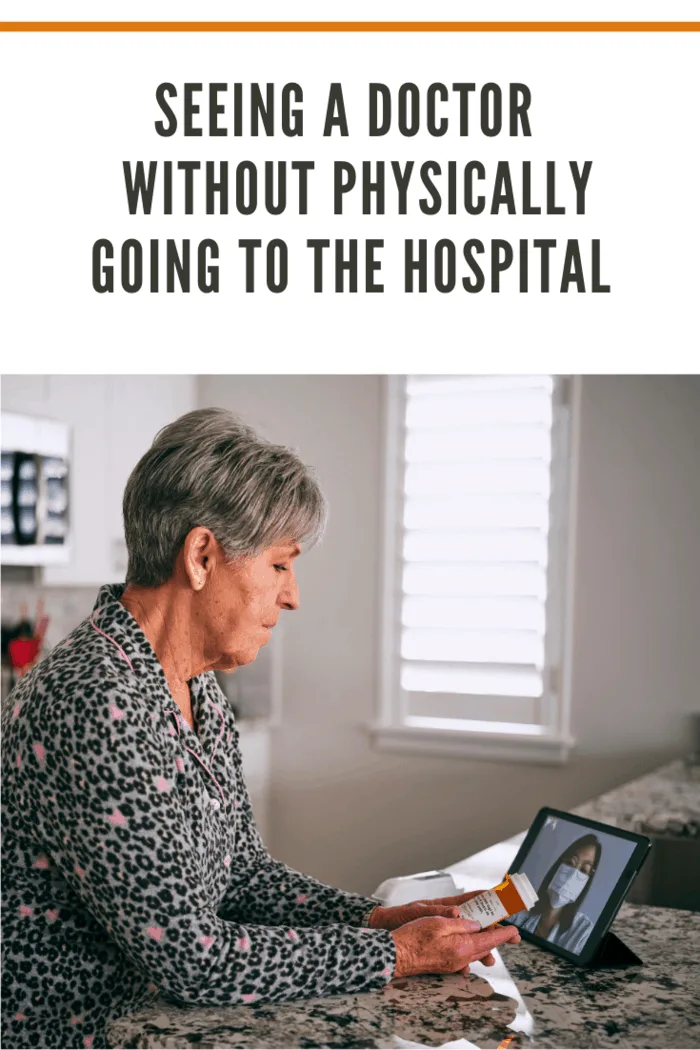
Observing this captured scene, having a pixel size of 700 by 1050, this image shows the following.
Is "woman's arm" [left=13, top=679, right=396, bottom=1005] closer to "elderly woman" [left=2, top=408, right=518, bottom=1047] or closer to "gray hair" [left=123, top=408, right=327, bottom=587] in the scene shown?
"elderly woman" [left=2, top=408, right=518, bottom=1047]

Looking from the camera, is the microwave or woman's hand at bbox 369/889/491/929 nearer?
woman's hand at bbox 369/889/491/929

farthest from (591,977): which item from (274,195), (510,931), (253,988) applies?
(274,195)

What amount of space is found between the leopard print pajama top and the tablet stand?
0.86 ft

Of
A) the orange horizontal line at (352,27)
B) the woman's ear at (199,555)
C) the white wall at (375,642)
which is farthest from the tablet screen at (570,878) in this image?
the white wall at (375,642)

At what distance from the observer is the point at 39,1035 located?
1070 millimetres

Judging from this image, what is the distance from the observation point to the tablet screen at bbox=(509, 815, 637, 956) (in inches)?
46.1

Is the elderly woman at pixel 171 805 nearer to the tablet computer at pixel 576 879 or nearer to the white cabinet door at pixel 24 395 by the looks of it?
the tablet computer at pixel 576 879

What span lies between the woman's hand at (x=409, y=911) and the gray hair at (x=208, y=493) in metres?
0.51

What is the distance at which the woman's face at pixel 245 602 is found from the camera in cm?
119

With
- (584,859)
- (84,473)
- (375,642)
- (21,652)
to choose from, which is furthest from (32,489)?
(584,859)

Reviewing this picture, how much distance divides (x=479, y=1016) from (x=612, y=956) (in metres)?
0.24

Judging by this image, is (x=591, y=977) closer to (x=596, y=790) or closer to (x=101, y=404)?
(x=596, y=790)

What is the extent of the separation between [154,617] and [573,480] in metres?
2.38

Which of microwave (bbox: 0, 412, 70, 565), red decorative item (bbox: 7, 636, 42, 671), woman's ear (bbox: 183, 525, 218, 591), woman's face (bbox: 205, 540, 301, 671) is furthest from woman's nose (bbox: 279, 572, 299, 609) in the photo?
red decorative item (bbox: 7, 636, 42, 671)
